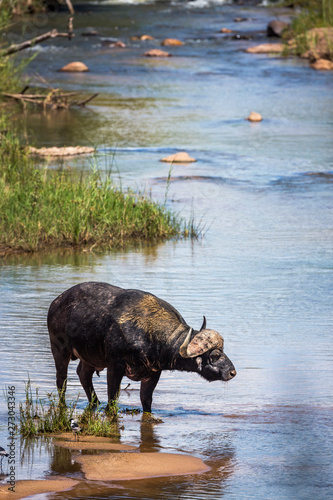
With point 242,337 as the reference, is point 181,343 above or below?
above

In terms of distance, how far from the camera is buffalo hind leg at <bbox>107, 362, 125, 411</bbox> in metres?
6.55

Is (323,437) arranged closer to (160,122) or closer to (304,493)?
(304,493)

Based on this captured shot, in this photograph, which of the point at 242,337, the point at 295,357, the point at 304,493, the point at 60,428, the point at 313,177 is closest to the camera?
the point at 304,493

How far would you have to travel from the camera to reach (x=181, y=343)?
646cm

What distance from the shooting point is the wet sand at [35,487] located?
5.41m

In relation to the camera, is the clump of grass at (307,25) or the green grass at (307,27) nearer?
the green grass at (307,27)


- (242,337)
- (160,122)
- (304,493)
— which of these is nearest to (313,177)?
(160,122)

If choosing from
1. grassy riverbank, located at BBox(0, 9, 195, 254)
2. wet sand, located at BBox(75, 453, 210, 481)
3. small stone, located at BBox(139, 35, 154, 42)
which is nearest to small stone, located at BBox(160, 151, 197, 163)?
grassy riverbank, located at BBox(0, 9, 195, 254)

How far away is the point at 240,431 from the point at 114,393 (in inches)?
34.0

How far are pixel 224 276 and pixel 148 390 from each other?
4.04 metres

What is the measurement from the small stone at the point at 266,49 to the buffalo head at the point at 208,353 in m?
27.3

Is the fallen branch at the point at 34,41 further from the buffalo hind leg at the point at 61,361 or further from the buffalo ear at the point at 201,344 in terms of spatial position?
the buffalo ear at the point at 201,344

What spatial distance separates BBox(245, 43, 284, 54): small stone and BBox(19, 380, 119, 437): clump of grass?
2733cm

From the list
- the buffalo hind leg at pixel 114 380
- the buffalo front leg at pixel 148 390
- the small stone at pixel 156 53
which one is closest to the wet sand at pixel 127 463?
the buffalo hind leg at pixel 114 380
